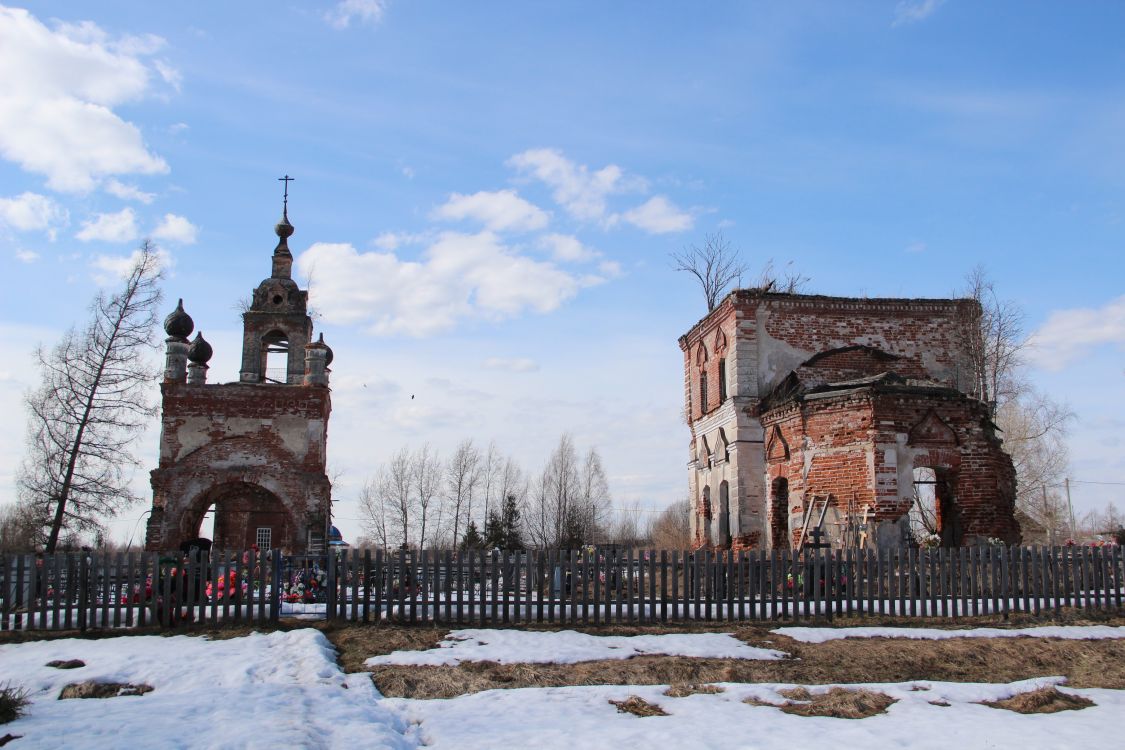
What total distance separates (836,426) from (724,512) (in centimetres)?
642

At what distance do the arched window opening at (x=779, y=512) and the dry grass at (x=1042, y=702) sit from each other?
14927 mm

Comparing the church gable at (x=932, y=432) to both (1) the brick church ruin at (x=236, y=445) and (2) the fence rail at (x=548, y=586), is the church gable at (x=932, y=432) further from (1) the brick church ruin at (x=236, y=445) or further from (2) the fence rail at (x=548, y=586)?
(1) the brick church ruin at (x=236, y=445)

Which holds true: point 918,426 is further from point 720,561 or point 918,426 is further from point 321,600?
point 321,600

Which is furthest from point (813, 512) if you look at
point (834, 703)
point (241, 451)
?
point (241, 451)

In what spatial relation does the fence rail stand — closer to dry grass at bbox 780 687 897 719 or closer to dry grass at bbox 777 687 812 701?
dry grass at bbox 777 687 812 701

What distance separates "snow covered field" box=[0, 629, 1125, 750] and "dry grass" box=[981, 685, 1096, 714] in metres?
0.14

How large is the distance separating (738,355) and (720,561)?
11.7m

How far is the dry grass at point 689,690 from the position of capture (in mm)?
8086

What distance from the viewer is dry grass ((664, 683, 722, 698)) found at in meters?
8.09

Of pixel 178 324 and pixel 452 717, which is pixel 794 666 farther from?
pixel 178 324

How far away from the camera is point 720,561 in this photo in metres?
14.0

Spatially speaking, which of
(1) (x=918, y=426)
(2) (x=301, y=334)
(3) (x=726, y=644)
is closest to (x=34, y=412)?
(2) (x=301, y=334)

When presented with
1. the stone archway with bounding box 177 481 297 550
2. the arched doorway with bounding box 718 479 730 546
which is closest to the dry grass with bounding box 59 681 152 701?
the arched doorway with bounding box 718 479 730 546

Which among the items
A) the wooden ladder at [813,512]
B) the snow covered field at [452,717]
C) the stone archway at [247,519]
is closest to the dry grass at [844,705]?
the snow covered field at [452,717]
